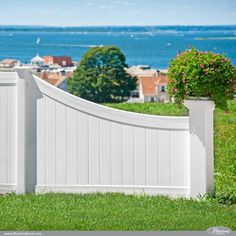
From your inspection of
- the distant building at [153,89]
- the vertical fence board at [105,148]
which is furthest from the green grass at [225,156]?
the distant building at [153,89]

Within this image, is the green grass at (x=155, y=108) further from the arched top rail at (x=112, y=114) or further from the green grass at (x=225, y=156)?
the arched top rail at (x=112, y=114)

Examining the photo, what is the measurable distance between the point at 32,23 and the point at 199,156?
246 inches

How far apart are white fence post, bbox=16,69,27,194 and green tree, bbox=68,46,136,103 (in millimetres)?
4686

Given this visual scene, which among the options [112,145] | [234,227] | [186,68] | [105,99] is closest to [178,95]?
[186,68]

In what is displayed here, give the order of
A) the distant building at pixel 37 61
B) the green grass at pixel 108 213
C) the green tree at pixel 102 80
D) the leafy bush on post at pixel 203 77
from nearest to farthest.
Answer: the green grass at pixel 108 213
the leafy bush on post at pixel 203 77
the green tree at pixel 102 80
the distant building at pixel 37 61

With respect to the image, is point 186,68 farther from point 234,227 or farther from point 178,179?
point 234,227

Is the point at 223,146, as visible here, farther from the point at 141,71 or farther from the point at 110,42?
the point at 110,42

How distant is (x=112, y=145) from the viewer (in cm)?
431

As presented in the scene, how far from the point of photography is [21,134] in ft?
14.4

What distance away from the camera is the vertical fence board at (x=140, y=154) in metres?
4.27

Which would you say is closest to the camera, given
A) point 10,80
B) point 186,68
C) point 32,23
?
point 186,68

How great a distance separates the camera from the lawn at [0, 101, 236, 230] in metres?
3.72

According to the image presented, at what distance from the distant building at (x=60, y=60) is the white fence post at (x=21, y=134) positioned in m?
6.27

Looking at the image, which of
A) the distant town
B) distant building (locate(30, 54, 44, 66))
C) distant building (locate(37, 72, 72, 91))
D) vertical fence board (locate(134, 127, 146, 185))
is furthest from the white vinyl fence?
Result: distant building (locate(30, 54, 44, 66))
